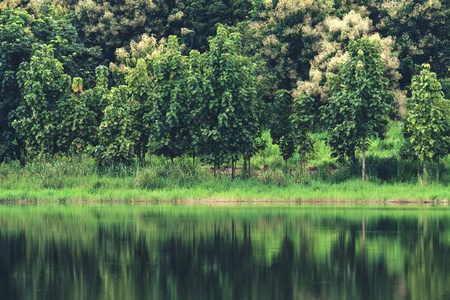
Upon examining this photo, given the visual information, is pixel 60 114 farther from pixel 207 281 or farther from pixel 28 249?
pixel 207 281

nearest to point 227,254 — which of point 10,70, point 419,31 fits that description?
point 10,70

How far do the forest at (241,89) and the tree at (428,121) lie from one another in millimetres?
70

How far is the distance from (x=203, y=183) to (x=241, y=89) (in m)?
5.70

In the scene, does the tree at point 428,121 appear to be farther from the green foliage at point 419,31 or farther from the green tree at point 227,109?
the green foliage at point 419,31

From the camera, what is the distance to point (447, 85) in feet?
144

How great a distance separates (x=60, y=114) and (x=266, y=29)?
16313mm

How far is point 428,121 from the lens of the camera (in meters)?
35.0

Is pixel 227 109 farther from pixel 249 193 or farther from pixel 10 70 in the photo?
pixel 10 70

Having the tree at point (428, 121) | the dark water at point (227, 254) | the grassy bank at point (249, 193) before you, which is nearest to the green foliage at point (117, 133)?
the grassy bank at point (249, 193)

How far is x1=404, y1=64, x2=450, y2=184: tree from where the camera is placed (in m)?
34.5

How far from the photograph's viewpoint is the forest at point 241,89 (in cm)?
3697

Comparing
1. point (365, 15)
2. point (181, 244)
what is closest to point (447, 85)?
point (365, 15)

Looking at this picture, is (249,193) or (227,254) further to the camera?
(249,193)

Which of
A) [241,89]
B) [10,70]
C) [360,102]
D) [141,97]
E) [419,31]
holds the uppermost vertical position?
[419,31]
